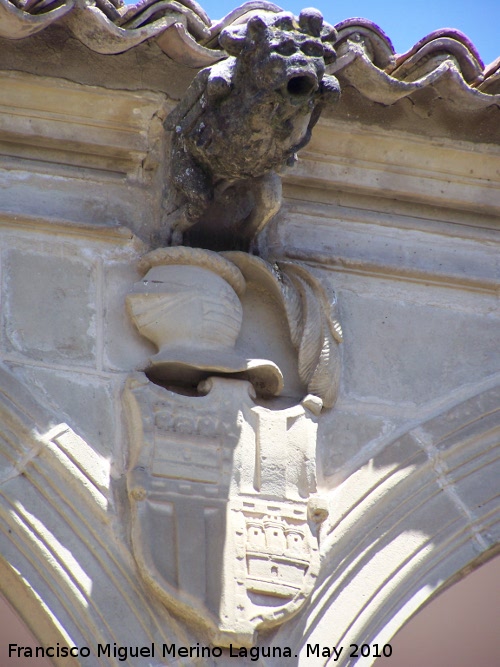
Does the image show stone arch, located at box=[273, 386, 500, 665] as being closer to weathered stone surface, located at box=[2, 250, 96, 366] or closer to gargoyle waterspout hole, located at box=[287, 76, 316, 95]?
weathered stone surface, located at box=[2, 250, 96, 366]

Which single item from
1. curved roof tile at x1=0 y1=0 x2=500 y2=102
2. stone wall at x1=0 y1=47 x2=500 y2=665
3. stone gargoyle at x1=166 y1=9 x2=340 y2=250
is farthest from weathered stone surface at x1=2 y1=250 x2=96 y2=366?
curved roof tile at x1=0 y1=0 x2=500 y2=102

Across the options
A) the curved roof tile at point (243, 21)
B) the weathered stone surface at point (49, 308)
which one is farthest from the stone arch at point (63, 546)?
the curved roof tile at point (243, 21)

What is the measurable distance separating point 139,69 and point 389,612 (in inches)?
61.6

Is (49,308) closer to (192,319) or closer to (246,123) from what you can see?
(192,319)

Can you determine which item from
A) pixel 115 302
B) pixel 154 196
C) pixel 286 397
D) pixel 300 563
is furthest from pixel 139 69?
pixel 300 563

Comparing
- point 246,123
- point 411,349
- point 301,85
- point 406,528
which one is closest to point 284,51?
point 301,85

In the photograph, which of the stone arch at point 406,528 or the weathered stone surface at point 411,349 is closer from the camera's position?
the stone arch at point 406,528

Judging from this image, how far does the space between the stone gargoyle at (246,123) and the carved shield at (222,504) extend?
0.48m

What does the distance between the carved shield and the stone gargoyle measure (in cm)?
48

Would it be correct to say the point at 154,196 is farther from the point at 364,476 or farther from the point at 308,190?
the point at 364,476

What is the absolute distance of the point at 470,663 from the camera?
210 inches

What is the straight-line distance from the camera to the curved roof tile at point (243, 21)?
14.4ft

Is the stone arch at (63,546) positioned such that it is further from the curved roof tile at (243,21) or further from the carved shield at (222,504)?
the curved roof tile at (243,21)

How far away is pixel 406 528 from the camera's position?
173 inches
